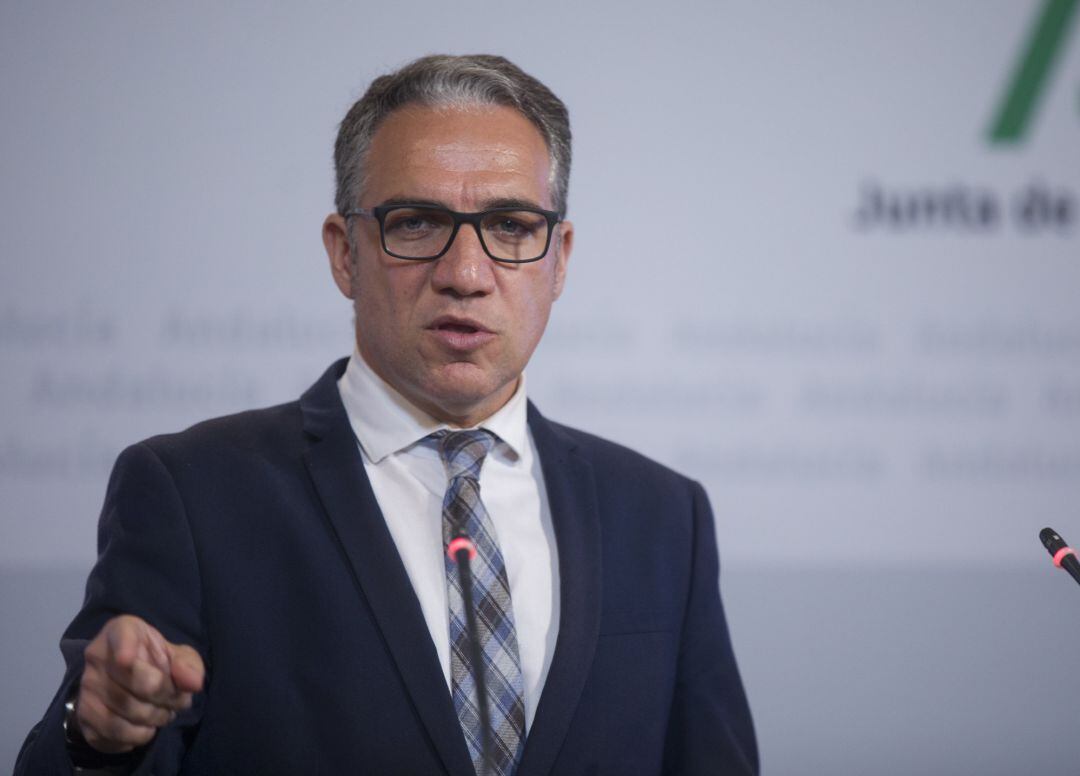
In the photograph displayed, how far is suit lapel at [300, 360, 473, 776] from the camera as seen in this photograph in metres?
1.62

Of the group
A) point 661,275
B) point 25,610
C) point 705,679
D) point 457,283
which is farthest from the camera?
point 661,275

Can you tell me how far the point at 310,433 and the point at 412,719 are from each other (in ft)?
1.53

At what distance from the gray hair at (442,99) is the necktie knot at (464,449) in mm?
387

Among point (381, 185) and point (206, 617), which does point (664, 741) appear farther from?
point (381, 185)

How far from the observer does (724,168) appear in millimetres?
3160

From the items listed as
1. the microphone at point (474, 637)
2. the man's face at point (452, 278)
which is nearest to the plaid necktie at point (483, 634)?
the man's face at point (452, 278)

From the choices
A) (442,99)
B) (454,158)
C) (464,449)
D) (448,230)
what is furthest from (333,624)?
(442,99)

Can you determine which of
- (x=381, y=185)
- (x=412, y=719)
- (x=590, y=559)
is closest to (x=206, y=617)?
(x=412, y=719)

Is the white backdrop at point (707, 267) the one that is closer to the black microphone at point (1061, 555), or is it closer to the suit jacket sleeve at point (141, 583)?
the suit jacket sleeve at point (141, 583)

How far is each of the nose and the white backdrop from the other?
121cm

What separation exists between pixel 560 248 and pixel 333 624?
726 millimetres

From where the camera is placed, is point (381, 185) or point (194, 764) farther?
point (381, 185)

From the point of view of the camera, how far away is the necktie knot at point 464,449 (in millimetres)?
1832

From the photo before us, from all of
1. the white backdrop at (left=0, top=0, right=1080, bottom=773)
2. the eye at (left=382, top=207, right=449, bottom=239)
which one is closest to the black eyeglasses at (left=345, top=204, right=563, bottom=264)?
Answer: the eye at (left=382, top=207, right=449, bottom=239)
